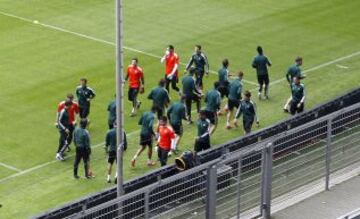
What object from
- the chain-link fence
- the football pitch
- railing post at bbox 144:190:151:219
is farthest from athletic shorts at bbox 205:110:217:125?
railing post at bbox 144:190:151:219

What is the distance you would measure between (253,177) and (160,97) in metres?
10.5

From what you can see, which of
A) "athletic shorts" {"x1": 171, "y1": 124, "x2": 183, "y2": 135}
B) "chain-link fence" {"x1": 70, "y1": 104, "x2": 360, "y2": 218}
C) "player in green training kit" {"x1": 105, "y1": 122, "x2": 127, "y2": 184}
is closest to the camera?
"chain-link fence" {"x1": 70, "y1": 104, "x2": 360, "y2": 218}

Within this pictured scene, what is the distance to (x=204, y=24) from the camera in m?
35.9

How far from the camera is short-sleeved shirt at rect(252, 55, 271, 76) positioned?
28547mm

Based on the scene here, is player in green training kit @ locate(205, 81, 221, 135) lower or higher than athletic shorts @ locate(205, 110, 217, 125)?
higher

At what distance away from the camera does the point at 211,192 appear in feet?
49.9

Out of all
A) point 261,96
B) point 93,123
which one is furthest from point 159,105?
point 261,96

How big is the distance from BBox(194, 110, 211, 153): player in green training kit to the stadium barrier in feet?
4.08

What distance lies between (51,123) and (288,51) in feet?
29.7

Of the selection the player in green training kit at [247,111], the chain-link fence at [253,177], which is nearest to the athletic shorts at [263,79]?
the player in green training kit at [247,111]

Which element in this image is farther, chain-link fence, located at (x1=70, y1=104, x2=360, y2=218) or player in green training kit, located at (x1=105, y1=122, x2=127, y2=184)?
player in green training kit, located at (x1=105, y1=122, x2=127, y2=184)

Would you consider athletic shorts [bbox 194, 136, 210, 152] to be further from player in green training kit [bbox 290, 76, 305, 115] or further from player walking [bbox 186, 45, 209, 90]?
player walking [bbox 186, 45, 209, 90]

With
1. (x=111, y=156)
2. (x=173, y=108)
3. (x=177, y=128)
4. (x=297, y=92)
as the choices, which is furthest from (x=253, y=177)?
(x=297, y=92)

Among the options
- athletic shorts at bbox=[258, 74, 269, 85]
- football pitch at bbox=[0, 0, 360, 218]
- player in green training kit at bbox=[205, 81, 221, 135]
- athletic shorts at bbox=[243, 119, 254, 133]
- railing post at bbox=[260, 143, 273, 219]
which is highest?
railing post at bbox=[260, 143, 273, 219]
